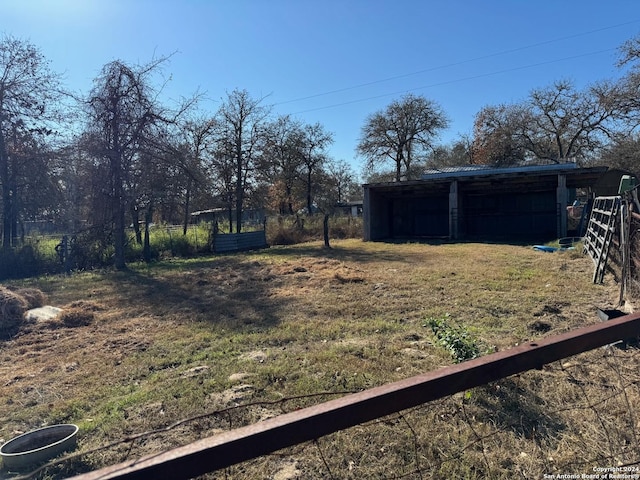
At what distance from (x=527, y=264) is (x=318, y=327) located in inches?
267

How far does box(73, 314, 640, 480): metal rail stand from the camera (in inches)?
36.9

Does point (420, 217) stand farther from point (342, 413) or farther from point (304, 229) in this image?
point (342, 413)

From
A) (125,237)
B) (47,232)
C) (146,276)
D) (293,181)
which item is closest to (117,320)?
(146,276)

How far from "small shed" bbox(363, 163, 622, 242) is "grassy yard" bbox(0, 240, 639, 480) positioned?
31.5 feet

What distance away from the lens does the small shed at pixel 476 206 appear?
16797mm

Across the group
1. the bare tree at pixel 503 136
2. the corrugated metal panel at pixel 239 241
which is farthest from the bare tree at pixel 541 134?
the corrugated metal panel at pixel 239 241

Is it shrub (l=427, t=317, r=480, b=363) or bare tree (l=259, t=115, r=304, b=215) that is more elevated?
bare tree (l=259, t=115, r=304, b=215)

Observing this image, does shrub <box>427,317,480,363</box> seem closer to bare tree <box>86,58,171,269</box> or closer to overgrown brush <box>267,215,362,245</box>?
bare tree <box>86,58,171,269</box>

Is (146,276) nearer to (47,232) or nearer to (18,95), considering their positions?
(18,95)

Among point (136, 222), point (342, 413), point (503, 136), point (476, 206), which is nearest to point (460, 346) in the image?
point (342, 413)

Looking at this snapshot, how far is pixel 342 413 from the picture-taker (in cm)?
112

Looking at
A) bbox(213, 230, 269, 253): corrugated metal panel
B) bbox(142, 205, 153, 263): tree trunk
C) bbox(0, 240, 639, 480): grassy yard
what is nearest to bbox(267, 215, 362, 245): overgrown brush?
bbox(213, 230, 269, 253): corrugated metal panel

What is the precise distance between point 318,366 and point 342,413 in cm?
261

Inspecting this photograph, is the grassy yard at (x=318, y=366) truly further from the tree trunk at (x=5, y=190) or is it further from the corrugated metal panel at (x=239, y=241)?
the corrugated metal panel at (x=239, y=241)
